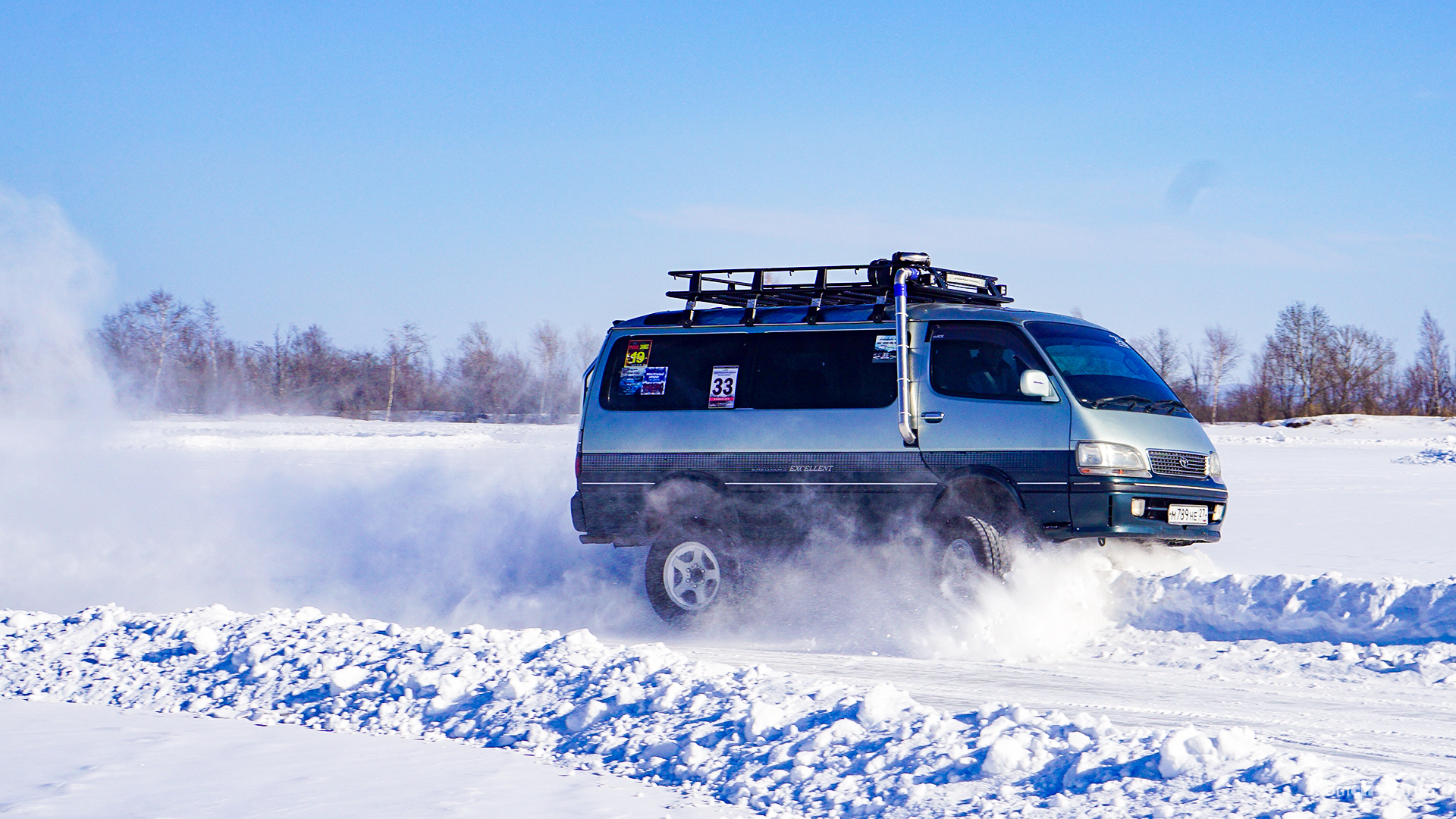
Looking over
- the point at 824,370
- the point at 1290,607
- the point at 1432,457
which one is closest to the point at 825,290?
the point at 824,370

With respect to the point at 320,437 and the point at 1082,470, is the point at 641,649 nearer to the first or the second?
the point at 1082,470

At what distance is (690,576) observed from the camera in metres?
8.55

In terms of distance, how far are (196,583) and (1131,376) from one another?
833cm

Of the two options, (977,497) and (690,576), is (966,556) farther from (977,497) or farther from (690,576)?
(690,576)

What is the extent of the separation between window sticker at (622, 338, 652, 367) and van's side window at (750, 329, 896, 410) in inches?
36.1

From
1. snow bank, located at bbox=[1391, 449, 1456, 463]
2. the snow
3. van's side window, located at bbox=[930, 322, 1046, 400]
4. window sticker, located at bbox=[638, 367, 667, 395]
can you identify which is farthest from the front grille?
snow bank, located at bbox=[1391, 449, 1456, 463]

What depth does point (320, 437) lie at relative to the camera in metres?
38.2

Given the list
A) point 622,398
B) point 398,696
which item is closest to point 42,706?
point 398,696

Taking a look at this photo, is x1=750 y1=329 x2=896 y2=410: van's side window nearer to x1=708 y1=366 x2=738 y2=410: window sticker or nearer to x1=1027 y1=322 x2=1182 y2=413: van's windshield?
x1=708 y1=366 x2=738 y2=410: window sticker

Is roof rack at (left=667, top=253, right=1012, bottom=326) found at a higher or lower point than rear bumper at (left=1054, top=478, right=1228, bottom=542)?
higher

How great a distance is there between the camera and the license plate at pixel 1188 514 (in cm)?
767

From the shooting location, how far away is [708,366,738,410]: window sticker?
8.59m

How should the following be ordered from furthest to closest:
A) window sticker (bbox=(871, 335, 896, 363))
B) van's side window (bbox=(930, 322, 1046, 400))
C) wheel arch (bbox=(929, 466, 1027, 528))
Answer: window sticker (bbox=(871, 335, 896, 363))
van's side window (bbox=(930, 322, 1046, 400))
wheel arch (bbox=(929, 466, 1027, 528))

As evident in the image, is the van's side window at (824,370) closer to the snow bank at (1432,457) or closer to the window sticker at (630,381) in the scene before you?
the window sticker at (630,381)
